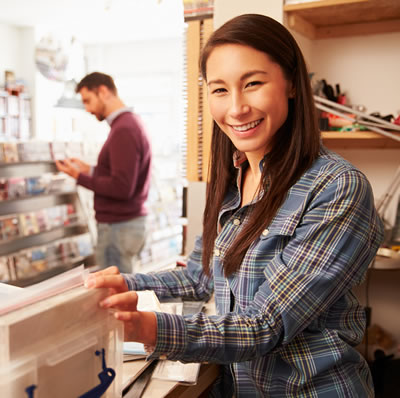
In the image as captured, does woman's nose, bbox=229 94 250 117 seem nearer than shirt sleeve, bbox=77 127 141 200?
Yes

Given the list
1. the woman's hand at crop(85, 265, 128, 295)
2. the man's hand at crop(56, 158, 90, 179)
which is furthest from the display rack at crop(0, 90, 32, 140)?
the woman's hand at crop(85, 265, 128, 295)

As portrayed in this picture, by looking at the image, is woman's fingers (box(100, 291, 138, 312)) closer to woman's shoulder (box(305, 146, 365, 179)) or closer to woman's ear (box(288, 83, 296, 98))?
woman's shoulder (box(305, 146, 365, 179))

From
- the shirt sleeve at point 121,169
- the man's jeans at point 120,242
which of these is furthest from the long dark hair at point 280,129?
the man's jeans at point 120,242

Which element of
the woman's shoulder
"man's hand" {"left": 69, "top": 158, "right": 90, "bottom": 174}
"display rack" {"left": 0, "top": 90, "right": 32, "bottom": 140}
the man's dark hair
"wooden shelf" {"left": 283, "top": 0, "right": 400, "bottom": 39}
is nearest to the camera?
the woman's shoulder

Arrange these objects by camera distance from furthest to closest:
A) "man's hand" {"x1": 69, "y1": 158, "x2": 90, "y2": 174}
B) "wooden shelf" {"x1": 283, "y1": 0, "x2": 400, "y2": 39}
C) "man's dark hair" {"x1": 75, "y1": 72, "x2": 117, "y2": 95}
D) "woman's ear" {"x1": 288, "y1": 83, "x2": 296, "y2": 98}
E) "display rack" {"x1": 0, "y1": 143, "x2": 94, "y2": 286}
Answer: "display rack" {"x1": 0, "y1": 143, "x2": 94, "y2": 286} < "man's hand" {"x1": 69, "y1": 158, "x2": 90, "y2": 174} < "man's dark hair" {"x1": 75, "y1": 72, "x2": 117, "y2": 95} < "wooden shelf" {"x1": 283, "y1": 0, "x2": 400, "y2": 39} < "woman's ear" {"x1": 288, "y1": 83, "x2": 296, "y2": 98}

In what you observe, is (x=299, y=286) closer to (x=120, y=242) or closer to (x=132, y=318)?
(x=132, y=318)

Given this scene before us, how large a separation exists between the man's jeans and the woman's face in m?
2.03

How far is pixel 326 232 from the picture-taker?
0.89 meters

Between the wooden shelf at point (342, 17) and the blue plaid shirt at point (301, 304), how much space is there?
2.89ft

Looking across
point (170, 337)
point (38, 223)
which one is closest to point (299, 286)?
point (170, 337)

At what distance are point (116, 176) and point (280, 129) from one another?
1.87m

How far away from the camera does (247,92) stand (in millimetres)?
980

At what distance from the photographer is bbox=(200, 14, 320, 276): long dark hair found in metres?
0.97

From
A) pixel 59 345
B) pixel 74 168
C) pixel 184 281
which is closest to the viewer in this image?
pixel 59 345
